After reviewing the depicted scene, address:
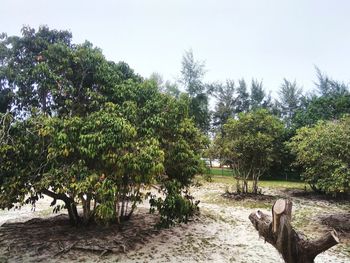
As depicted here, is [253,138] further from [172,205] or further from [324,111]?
[324,111]

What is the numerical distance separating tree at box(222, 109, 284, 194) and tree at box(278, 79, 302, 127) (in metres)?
31.9

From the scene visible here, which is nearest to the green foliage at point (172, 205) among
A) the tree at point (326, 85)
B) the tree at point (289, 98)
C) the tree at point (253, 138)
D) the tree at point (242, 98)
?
the tree at point (253, 138)

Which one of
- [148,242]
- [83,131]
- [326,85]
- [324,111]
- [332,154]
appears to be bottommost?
[148,242]

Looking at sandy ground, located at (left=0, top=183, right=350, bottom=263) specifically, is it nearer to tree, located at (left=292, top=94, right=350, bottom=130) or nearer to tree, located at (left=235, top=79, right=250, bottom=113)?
tree, located at (left=292, top=94, right=350, bottom=130)

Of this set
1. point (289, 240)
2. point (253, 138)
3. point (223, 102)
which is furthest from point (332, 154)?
point (223, 102)

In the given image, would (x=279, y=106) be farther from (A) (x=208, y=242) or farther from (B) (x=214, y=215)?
(A) (x=208, y=242)

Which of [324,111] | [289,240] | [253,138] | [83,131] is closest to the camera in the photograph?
[289,240]

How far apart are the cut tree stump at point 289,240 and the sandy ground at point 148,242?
14.4ft

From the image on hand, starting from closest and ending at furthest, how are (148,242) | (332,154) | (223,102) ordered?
(148,242) < (332,154) < (223,102)

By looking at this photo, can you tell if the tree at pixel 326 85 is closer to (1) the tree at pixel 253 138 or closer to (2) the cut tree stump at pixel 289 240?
(1) the tree at pixel 253 138

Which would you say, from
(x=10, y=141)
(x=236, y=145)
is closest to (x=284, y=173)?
(x=236, y=145)

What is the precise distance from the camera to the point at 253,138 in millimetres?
16641

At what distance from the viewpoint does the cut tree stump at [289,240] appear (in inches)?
145

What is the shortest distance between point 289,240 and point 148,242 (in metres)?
6.01
